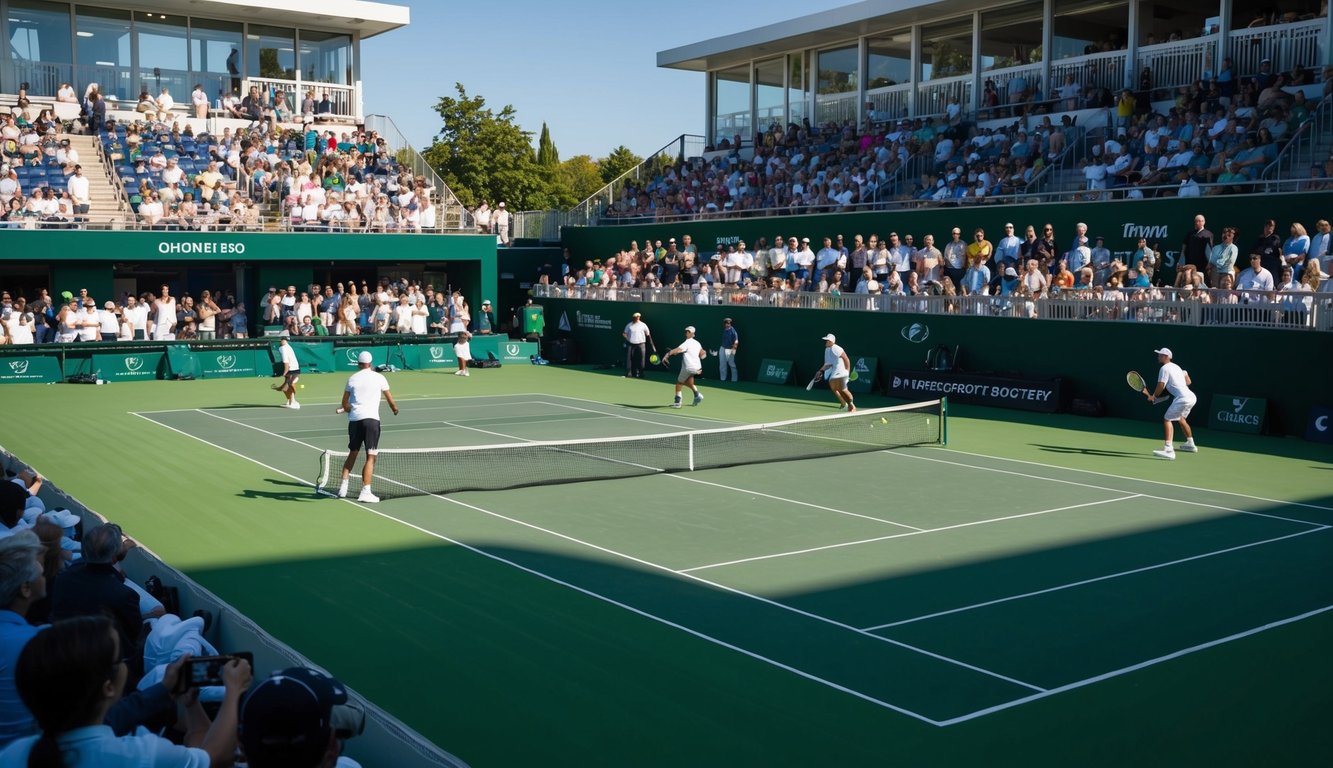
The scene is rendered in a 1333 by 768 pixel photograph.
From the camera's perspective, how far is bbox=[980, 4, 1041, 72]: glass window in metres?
36.0

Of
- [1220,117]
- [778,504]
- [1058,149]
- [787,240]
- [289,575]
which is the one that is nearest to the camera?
[289,575]

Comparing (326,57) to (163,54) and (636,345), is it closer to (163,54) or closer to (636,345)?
(163,54)

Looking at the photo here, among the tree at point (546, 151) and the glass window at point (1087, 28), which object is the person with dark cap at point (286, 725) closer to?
the glass window at point (1087, 28)

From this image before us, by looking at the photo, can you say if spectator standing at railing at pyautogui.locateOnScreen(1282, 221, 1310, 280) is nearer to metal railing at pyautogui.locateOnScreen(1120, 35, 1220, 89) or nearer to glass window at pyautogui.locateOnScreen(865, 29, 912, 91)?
metal railing at pyautogui.locateOnScreen(1120, 35, 1220, 89)

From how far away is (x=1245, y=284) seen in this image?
22.1 meters

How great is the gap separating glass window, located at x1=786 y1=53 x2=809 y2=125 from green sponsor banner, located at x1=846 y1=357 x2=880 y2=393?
54.4 feet

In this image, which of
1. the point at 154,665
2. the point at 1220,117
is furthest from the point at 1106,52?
the point at 154,665

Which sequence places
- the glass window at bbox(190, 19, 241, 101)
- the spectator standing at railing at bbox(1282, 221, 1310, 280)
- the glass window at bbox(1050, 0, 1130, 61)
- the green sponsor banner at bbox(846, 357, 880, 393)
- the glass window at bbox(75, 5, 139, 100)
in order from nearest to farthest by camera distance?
the spectator standing at railing at bbox(1282, 221, 1310, 280), the green sponsor banner at bbox(846, 357, 880, 393), the glass window at bbox(1050, 0, 1130, 61), the glass window at bbox(75, 5, 139, 100), the glass window at bbox(190, 19, 241, 101)

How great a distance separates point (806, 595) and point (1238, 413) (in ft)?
46.3

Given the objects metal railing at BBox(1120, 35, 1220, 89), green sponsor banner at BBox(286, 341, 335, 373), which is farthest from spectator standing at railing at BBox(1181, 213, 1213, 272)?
green sponsor banner at BBox(286, 341, 335, 373)

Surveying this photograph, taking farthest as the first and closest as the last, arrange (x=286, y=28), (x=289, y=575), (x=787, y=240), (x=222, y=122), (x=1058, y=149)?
(x=286, y=28)
(x=222, y=122)
(x=787, y=240)
(x=1058, y=149)
(x=289, y=575)

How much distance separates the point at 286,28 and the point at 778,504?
37416 millimetres

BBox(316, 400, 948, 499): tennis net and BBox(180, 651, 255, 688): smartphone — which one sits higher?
BBox(180, 651, 255, 688): smartphone

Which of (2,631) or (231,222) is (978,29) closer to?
(231,222)
